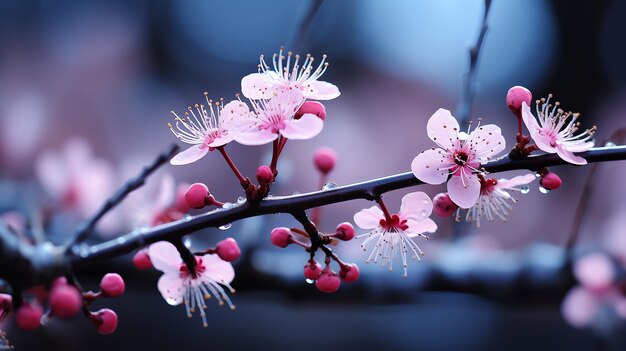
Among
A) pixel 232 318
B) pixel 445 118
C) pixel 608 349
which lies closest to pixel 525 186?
pixel 445 118

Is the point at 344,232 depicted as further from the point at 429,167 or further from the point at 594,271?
the point at 594,271

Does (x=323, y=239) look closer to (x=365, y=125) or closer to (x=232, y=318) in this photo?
(x=232, y=318)

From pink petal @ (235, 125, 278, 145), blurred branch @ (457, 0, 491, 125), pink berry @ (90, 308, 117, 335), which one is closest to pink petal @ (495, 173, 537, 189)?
blurred branch @ (457, 0, 491, 125)

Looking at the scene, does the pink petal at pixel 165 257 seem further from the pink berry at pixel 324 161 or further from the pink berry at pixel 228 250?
the pink berry at pixel 324 161

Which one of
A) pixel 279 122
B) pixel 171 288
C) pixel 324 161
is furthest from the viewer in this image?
pixel 324 161

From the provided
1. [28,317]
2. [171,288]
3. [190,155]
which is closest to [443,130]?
[190,155]

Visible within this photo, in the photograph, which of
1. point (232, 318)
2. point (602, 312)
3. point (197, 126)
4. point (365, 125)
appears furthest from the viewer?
point (365, 125)

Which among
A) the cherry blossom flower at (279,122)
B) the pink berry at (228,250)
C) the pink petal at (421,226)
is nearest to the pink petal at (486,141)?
the pink petal at (421,226)
